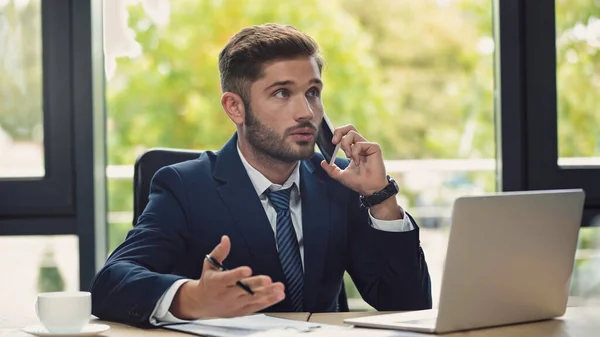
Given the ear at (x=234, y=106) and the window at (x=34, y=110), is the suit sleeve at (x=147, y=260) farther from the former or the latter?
the window at (x=34, y=110)

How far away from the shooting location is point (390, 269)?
1995 millimetres

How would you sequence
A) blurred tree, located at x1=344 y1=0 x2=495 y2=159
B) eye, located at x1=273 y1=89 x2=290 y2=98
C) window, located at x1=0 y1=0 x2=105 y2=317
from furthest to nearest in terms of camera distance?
1. blurred tree, located at x1=344 y1=0 x2=495 y2=159
2. window, located at x1=0 y1=0 x2=105 y2=317
3. eye, located at x1=273 y1=89 x2=290 y2=98

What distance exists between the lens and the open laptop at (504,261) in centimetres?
134

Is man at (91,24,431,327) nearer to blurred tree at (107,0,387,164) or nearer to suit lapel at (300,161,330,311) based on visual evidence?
suit lapel at (300,161,330,311)

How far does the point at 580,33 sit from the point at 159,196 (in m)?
1.68

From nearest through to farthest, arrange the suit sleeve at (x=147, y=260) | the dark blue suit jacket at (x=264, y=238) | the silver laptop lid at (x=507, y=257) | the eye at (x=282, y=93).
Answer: the silver laptop lid at (x=507, y=257)
the suit sleeve at (x=147, y=260)
the dark blue suit jacket at (x=264, y=238)
the eye at (x=282, y=93)

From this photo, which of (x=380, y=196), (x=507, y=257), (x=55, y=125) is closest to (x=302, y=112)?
(x=380, y=196)

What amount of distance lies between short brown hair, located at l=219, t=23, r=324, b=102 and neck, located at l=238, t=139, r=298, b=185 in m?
0.15

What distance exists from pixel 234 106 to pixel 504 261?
97 centimetres

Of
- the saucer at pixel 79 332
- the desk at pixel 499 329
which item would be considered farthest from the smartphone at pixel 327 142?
the saucer at pixel 79 332

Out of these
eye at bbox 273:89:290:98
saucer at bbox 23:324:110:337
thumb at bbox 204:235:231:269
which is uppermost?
eye at bbox 273:89:290:98

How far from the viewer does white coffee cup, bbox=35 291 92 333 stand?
140 cm

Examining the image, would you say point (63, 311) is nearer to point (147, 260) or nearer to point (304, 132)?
point (147, 260)

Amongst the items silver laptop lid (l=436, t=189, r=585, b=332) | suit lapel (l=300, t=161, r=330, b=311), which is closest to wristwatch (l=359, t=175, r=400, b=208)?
suit lapel (l=300, t=161, r=330, b=311)
